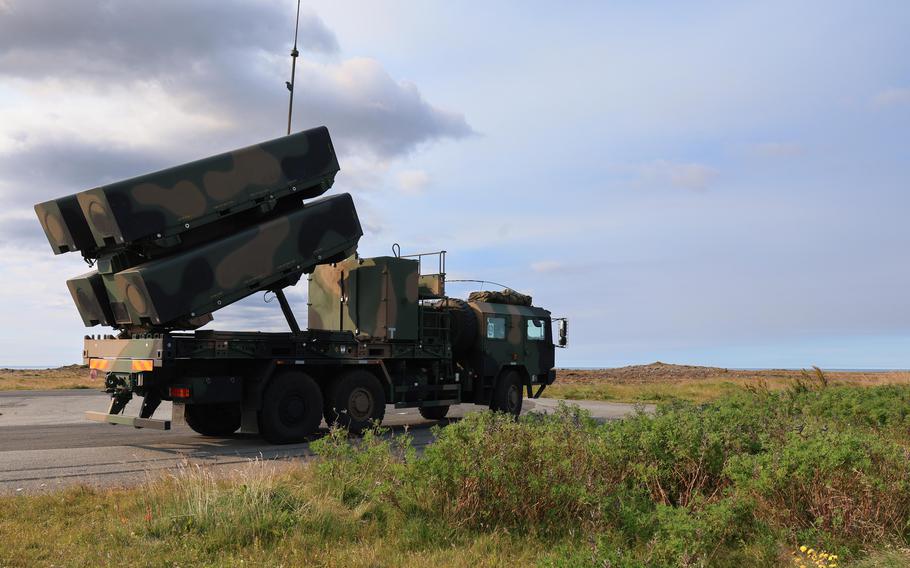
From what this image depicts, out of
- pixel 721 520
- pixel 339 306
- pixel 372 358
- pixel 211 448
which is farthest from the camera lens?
pixel 339 306

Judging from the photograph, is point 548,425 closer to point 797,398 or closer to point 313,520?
point 313,520

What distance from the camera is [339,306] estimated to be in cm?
1492

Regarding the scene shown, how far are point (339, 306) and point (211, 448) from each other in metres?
3.98

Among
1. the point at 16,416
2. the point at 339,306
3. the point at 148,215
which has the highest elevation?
the point at 148,215

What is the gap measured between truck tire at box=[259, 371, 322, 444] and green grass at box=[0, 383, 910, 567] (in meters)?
4.76

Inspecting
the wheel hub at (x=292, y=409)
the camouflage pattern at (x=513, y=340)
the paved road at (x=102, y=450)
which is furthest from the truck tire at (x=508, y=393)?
the wheel hub at (x=292, y=409)

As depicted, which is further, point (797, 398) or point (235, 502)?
point (797, 398)

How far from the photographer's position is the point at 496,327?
16.8 m

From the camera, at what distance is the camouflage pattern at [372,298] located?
14.3 m

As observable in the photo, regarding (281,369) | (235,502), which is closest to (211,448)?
Answer: (281,369)

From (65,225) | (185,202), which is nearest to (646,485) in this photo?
(185,202)

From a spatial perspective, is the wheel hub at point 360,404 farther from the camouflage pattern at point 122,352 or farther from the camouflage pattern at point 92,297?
the camouflage pattern at point 92,297

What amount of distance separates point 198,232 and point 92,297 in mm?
2016

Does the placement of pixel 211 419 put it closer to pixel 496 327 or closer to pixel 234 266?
pixel 234 266
